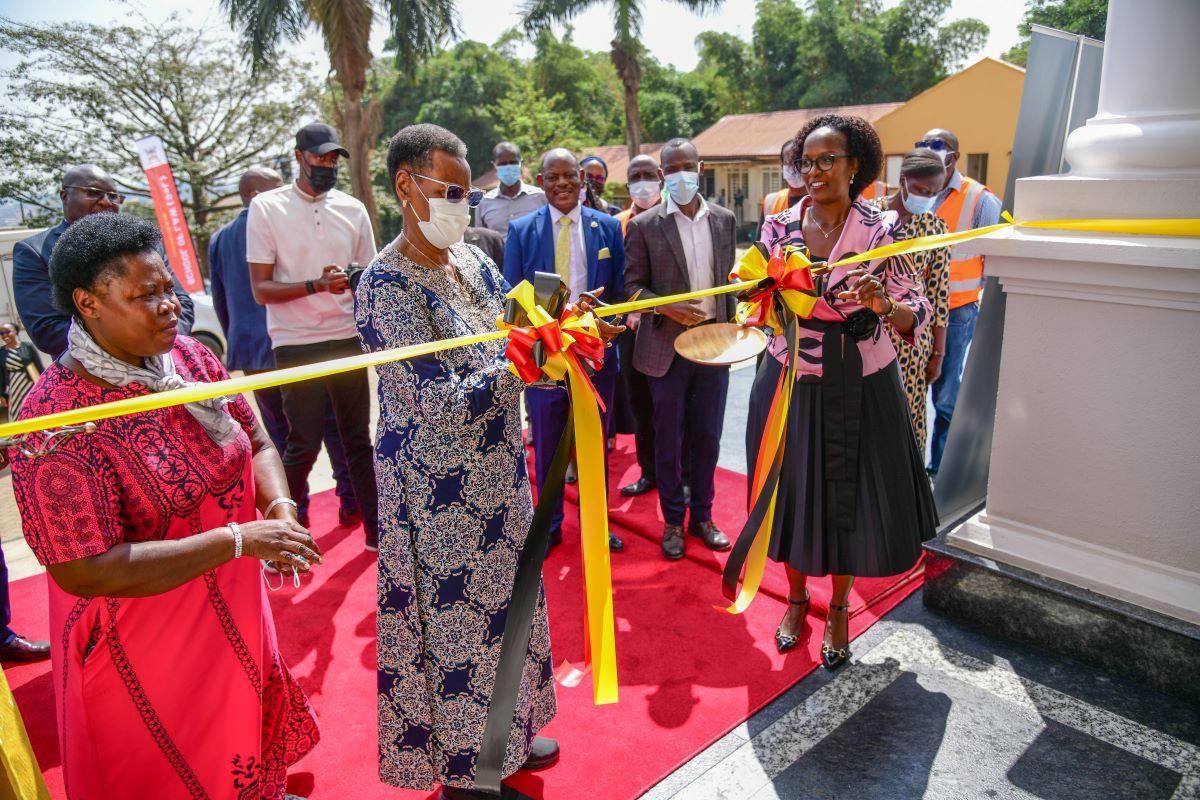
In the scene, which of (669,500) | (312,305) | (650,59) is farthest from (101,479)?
(650,59)

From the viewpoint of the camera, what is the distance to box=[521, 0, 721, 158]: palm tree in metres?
20.8

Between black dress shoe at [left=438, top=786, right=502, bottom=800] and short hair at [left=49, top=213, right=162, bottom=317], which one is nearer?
short hair at [left=49, top=213, right=162, bottom=317]

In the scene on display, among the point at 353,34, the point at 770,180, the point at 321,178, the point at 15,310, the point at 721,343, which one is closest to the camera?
the point at 721,343

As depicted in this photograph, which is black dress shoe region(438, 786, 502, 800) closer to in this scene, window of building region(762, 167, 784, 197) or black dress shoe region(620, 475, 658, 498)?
black dress shoe region(620, 475, 658, 498)

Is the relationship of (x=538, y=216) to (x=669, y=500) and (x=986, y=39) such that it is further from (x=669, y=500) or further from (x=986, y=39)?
(x=986, y=39)

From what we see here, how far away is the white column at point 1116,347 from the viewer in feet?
8.84

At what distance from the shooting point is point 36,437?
1.59m

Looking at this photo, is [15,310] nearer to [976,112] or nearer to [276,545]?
[276,545]

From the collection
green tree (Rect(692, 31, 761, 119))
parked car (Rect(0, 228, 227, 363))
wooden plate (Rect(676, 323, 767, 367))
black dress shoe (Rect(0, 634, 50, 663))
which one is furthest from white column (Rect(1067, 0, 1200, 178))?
green tree (Rect(692, 31, 761, 119))

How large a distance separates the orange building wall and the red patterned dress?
24.3 metres

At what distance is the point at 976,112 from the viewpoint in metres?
23.9

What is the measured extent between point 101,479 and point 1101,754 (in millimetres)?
2953

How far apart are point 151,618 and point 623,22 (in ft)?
72.2

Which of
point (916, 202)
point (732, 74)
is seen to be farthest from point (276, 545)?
point (732, 74)
